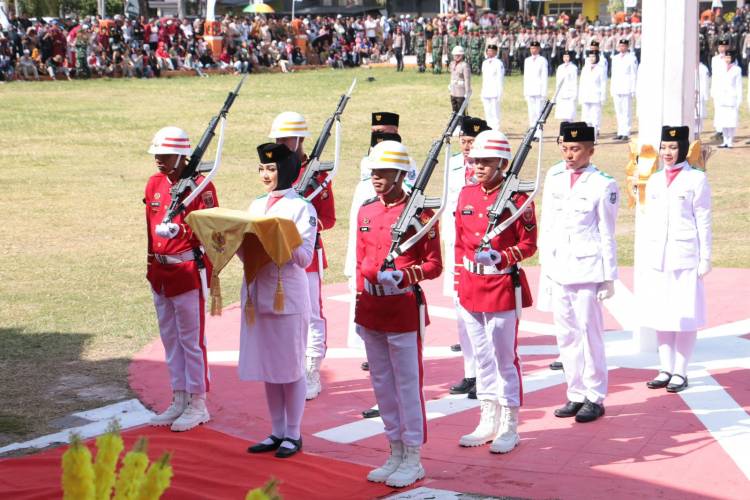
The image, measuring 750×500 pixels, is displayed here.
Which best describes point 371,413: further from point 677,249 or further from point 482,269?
point 677,249

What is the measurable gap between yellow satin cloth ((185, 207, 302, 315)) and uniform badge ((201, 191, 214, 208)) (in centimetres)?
83

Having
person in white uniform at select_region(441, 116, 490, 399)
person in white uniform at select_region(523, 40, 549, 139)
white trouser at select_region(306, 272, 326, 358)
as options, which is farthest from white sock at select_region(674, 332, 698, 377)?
person in white uniform at select_region(523, 40, 549, 139)

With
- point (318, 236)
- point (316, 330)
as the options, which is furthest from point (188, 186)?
point (316, 330)

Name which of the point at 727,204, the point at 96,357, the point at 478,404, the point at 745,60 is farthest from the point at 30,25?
the point at 478,404

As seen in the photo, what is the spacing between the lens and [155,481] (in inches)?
116

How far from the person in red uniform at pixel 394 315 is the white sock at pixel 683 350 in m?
2.58

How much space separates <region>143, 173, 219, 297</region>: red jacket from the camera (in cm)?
801

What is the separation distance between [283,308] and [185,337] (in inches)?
45.7

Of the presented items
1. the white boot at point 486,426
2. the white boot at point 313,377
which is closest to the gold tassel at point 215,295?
the white boot at point 313,377

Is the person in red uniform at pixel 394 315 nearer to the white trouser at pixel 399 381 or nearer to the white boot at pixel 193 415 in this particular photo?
the white trouser at pixel 399 381

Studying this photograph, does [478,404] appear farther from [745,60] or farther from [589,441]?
[745,60]

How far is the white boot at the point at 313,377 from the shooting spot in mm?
8844

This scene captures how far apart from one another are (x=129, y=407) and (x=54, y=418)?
54cm

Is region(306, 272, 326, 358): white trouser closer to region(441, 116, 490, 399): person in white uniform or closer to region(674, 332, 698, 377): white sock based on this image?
region(441, 116, 490, 399): person in white uniform
